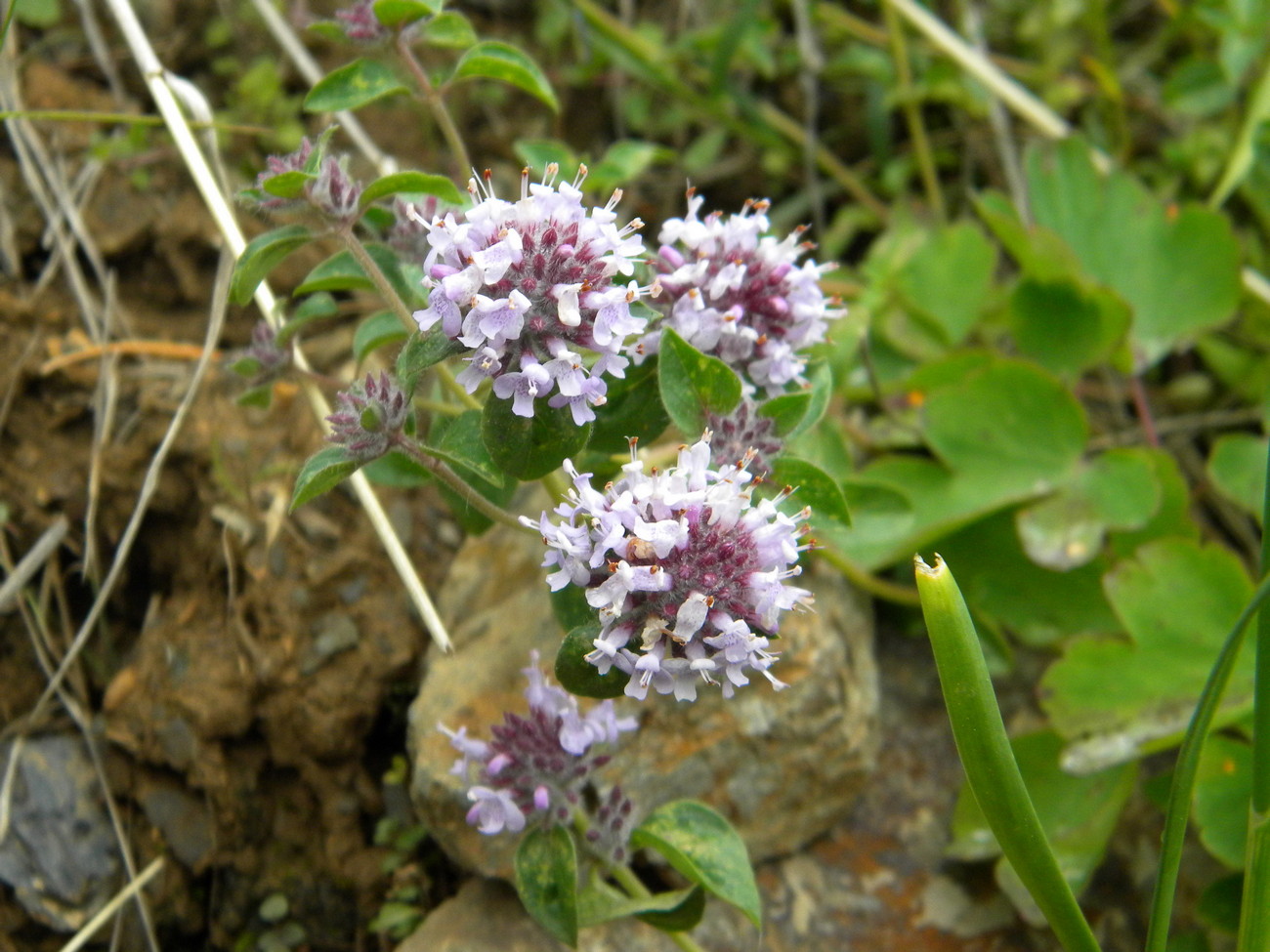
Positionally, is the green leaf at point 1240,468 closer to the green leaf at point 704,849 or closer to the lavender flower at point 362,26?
the green leaf at point 704,849

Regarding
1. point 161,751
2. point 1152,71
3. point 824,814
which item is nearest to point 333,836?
point 161,751

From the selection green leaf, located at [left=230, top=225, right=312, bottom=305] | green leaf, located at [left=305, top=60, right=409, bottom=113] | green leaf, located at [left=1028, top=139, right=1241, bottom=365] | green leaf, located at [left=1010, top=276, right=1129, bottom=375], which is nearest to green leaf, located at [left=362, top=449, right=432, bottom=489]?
green leaf, located at [left=230, top=225, right=312, bottom=305]

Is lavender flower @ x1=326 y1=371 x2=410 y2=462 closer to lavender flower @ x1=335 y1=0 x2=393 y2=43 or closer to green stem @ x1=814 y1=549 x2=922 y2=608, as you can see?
lavender flower @ x1=335 y1=0 x2=393 y2=43

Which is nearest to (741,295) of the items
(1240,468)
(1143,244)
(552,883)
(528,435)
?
(528,435)

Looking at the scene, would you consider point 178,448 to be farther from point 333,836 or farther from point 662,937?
point 662,937

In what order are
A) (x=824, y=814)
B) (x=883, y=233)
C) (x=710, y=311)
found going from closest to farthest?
(x=710, y=311), (x=824, y=814), (x=883, y=233)

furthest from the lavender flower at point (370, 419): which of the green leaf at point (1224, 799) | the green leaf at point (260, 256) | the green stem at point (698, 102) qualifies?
the green stem at point (698, 102)
